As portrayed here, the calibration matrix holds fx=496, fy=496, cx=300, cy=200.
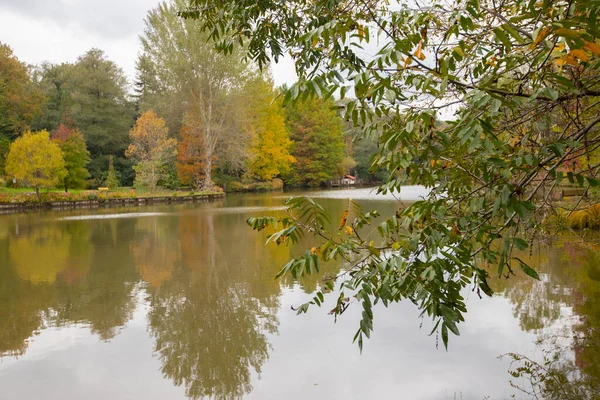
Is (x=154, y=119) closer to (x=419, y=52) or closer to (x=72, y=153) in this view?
(x=72, y=153)

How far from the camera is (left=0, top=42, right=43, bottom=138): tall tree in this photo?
29453mm

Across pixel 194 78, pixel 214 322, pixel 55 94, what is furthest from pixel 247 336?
pixel 55 94

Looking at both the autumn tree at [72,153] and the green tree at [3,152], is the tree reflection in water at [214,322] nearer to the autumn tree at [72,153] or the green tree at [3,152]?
the autumn tree at [72,153]

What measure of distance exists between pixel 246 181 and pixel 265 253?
29.5m

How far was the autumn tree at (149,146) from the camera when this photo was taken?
29453 millimetres

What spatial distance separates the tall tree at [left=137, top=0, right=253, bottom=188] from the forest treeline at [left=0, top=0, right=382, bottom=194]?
6 cm

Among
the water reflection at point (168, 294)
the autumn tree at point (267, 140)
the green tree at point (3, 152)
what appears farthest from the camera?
the autumn tree at point (267, 140)

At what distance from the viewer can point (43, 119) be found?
36094 millimetres

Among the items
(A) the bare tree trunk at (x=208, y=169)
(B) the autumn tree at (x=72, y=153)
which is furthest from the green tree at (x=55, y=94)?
(A) the bare tree trunk at (x=208, y=169)

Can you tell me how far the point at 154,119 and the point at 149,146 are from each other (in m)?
1.65

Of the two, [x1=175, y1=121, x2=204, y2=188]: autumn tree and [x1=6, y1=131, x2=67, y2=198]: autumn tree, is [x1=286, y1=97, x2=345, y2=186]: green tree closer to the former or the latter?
[x1=175, y1=121, x2=204, y2=188]: autumn tree

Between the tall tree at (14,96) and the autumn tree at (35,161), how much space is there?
6.27 meters

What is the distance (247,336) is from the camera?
479 centimetres

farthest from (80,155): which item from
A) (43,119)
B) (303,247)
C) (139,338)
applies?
(139,338)
